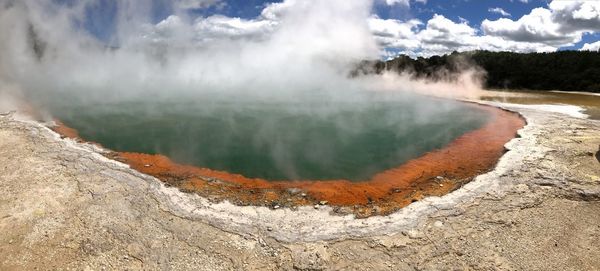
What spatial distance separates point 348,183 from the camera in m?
9.62

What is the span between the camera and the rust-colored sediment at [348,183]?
8.28 metres

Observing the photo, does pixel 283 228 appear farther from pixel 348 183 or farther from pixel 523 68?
pixel 523 68

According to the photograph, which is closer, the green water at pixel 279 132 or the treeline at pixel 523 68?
the green water at pixel 279 132

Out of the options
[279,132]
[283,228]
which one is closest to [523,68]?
[279,132]

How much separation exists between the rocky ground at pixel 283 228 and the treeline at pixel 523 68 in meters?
34.3

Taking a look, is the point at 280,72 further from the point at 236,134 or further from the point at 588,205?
the point at 588,205

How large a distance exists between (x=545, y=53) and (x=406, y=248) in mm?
50842

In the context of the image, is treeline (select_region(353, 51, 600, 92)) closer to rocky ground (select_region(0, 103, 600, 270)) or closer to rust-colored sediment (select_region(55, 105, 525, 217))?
rust-colored sediment (select_region(55, 105, 525, 217))

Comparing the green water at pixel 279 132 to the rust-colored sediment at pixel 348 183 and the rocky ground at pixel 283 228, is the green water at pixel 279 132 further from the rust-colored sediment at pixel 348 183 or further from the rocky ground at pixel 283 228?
the rocky ground at pixel 283 228

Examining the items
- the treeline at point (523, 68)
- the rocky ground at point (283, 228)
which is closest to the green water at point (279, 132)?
the rocky ground at point (283, 228)

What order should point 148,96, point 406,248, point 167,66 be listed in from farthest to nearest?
point 167,66 < point 148,96 < point 406,248

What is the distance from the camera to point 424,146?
13.5 metres

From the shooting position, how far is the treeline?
123 feet

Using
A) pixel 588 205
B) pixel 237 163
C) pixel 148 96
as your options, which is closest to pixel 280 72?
pixel 148 96
